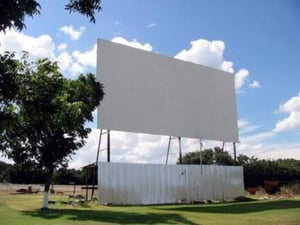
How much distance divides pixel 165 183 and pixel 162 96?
237 inches

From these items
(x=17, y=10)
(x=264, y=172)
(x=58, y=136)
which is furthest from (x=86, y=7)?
(x=264, y=172)

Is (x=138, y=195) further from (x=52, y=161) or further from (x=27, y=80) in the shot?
(x=27, y=80)

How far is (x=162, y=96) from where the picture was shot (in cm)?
3300

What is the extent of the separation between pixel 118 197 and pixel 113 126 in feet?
14.0

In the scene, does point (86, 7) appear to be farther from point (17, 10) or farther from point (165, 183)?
point (165, 183)

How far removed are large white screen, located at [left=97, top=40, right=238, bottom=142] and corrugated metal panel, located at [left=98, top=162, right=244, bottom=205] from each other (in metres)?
2.49

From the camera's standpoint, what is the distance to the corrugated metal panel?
2798cm

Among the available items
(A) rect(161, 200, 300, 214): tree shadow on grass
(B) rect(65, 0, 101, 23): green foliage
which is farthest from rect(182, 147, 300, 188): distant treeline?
(B) rect(65, 0, 101, 23): green foliage

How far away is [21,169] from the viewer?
2519 cm

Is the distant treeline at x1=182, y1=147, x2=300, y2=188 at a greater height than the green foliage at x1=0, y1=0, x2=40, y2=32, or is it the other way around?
the distant treeline at x1=182, y1=147, x2=300, y2=188

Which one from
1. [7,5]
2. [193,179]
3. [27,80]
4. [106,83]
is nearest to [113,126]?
[106,83]

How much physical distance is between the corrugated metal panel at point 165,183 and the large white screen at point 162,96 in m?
2.49

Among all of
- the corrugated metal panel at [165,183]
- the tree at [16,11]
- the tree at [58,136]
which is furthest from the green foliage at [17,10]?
the corrugated metal panel at [165,183]

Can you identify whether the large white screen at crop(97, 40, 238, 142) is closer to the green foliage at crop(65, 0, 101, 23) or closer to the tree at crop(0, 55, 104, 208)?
the tree at crop(0, 55, 104, 208)
